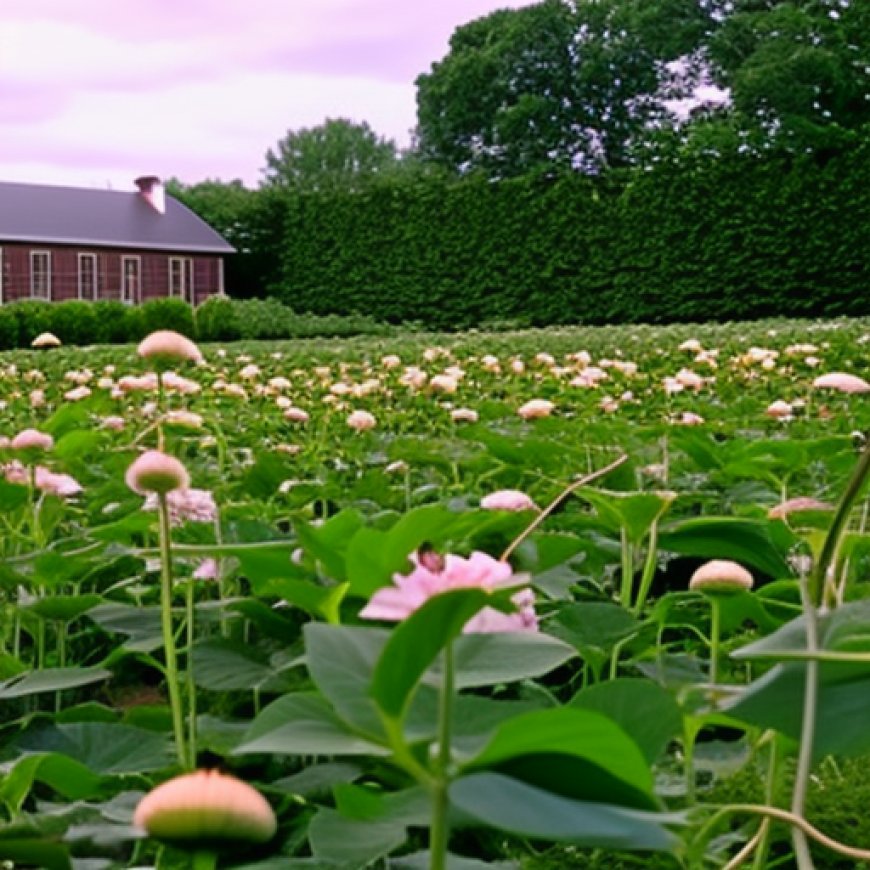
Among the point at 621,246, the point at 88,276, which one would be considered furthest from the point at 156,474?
the point at 88,276

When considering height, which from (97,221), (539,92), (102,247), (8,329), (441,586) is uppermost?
(539,92)

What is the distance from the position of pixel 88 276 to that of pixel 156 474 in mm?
29356

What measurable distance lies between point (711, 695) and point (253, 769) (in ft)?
1.19

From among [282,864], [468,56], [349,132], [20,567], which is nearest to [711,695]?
[282,864]

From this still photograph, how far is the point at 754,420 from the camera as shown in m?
2.35

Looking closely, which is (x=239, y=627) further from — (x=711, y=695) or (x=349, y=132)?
(x=349, y=132)

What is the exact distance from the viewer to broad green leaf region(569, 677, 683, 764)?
455 millimetres

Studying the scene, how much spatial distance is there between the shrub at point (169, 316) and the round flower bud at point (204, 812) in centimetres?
1395

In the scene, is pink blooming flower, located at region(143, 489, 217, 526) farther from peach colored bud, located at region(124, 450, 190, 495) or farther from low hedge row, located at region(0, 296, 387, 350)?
low hedge row, located at region(0, 296, 387, 350)

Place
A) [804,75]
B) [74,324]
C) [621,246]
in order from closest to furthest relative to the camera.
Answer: [74,324] < [621,246] < [804,75]

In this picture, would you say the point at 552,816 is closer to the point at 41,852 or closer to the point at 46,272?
the point at 41,852

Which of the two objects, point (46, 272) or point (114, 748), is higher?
point (46, 272)

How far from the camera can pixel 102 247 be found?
96.1 ft

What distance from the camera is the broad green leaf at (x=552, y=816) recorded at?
0.30 metres
